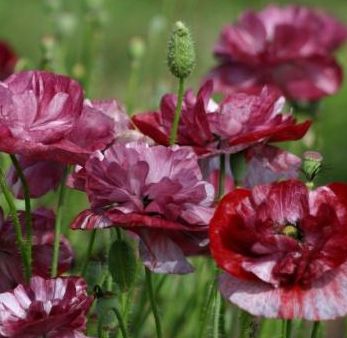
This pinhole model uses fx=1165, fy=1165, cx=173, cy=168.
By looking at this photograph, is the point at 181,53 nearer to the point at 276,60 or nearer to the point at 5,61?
the point at 276,60

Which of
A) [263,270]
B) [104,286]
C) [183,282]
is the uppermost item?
[263,270]

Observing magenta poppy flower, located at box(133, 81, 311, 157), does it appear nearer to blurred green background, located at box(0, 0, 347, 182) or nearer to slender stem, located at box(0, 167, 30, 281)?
slender stem, located at box(0, 167, 30, 281)

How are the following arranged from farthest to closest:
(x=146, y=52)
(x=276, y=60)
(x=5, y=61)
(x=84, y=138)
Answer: (x=146, y=52) → (x=5, y=61) → (x=276, y=60) → (x=84, y=138)

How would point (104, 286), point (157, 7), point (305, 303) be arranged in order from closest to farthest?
point (305, 303), point (104, 286), point (157, 7)

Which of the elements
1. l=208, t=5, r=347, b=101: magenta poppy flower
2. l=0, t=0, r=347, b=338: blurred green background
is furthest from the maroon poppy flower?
l=208, t=5, r=347, b=101: magenta poppy flower

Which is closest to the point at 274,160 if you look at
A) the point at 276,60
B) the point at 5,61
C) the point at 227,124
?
the point at 227,124

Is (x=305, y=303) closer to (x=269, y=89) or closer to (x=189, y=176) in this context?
(x=189, y=176)

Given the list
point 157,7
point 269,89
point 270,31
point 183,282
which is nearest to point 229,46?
point 270,31
